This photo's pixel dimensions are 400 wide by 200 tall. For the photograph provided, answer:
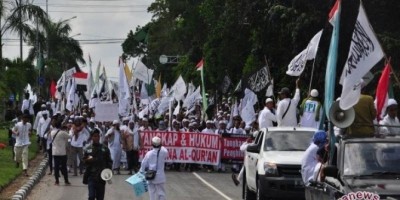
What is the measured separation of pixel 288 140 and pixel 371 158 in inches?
301


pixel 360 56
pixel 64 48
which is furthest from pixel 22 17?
pixel 64 48

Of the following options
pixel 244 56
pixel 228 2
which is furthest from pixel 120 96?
pixel 244 56

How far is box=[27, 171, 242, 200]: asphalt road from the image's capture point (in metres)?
23.3

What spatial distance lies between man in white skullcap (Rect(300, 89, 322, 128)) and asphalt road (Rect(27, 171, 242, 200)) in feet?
7.79

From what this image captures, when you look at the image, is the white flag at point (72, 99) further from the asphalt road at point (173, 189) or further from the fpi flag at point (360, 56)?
the fpi flag at point (360, 56)

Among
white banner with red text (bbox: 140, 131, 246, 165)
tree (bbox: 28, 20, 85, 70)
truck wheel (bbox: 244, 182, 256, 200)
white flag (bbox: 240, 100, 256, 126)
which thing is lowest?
truck wheel (bbox: 244, 182, 256, 200)

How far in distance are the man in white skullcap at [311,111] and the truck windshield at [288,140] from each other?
1.73 metres

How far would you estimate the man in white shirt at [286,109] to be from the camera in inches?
884

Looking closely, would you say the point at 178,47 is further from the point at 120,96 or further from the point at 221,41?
the point at 120,96

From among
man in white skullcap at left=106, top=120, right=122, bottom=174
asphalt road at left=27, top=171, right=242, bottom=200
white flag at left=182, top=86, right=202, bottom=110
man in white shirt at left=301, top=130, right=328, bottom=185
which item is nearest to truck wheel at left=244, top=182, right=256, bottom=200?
asphalt road at left=27, top=171, right=242, bottom=200

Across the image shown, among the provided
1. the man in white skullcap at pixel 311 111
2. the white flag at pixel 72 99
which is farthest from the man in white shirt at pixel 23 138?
the white flag at pixel 72 99

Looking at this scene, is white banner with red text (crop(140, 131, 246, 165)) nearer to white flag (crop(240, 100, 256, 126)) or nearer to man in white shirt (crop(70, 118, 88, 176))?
white flag (crop(240, 100, 256, 126))

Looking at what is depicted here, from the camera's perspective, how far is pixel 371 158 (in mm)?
12531

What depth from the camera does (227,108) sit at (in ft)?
151
